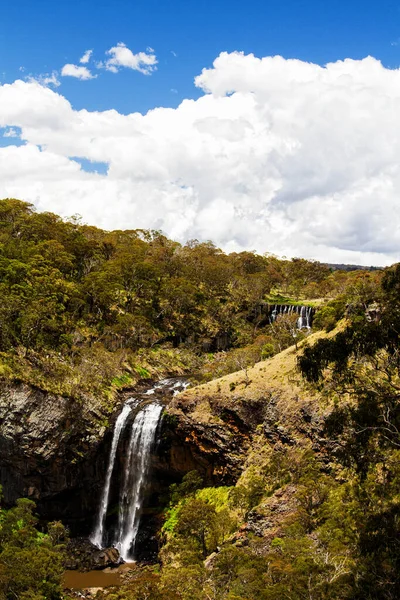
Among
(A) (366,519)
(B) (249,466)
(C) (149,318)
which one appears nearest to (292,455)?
(B) (249,466)

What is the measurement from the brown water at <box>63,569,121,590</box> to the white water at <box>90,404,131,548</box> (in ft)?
15.5

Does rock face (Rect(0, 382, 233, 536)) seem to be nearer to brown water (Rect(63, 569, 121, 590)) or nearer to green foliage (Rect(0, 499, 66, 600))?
brown water (Rect(63, 569, 121, 590))

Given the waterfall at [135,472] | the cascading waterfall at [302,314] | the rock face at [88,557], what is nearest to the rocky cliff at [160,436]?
the waterfall at [135,472]

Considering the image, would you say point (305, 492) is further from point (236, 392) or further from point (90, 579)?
point (90, 579)

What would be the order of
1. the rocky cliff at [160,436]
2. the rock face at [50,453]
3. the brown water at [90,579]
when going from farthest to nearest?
1. the rock face at [50,453]
2. the rocky cliff at [160,436]
3. the brown water at [90,579]

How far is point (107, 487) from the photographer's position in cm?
3869

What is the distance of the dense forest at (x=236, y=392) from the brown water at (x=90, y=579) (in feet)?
6.40

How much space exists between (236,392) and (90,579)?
16.4 metres

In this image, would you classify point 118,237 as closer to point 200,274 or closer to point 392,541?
point 200,274

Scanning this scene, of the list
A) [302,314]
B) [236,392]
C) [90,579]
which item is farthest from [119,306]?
[90,579]

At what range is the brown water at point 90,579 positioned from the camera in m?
29.3

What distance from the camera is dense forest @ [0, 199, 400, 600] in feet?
56.5

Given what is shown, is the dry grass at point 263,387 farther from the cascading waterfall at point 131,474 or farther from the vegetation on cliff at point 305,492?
the cascading waterfall at point 131,474

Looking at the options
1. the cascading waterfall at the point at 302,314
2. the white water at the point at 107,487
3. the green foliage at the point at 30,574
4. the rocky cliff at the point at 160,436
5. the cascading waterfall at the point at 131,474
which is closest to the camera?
the green foliage at the point at 30,574
